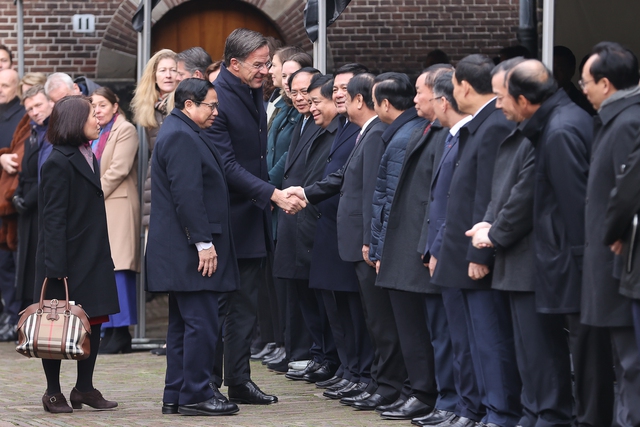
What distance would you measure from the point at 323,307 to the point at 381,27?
682 cm

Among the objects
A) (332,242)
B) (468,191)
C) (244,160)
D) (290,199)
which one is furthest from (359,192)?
(468,191)

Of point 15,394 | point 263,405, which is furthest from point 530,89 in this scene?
point 15,394

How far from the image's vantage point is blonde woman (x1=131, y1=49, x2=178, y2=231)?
9391 millimetres

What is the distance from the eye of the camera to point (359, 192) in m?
7.29

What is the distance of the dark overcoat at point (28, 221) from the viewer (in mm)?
10219

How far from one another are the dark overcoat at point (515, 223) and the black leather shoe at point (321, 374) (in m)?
2.62

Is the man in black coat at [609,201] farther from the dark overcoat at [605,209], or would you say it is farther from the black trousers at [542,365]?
the black trousers at [542,365]

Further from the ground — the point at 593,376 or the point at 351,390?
the point at 593,376

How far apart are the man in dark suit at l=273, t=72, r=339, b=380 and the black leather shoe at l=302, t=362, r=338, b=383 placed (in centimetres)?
3

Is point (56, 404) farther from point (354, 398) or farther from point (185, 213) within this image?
point (354, 398)

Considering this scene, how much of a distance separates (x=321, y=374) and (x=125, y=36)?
6.81m

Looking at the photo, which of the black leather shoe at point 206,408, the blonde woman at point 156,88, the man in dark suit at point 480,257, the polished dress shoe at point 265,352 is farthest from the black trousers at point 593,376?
the blonde woman at point 156,88

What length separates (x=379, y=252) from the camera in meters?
6.86

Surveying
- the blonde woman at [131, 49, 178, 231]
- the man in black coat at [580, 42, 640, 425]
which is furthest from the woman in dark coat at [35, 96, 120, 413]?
the man in black coat at [580, 42, 640, 425]
